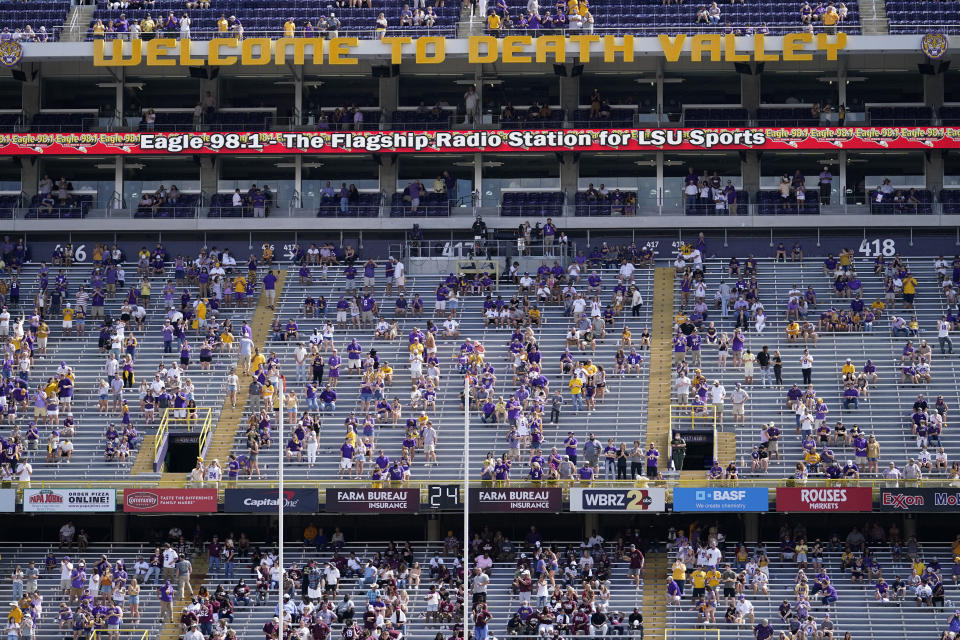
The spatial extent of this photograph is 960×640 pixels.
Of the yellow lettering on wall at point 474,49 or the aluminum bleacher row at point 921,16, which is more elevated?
the aluminum bleacher row at point 921,16

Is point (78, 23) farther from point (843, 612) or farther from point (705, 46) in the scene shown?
point (843, 612)

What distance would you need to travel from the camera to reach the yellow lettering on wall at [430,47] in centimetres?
5947

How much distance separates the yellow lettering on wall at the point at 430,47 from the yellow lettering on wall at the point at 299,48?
3.06 m

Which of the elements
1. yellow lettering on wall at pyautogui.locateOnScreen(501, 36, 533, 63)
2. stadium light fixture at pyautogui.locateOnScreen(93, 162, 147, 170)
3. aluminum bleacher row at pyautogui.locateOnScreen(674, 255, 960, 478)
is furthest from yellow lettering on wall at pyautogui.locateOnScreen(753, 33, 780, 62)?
stadium light fixture at pyautogui.locateOnScreen(93, 162, 147, 170)

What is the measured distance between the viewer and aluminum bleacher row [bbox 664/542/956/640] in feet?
147

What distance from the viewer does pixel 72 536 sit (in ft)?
163

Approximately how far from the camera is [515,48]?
59.5 meters

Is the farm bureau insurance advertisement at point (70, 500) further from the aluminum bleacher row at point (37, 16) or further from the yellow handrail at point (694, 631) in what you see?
the aluminum bleacher row at point (37, 16)

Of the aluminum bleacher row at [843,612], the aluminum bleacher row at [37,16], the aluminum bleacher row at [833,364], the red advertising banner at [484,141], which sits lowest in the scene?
the aluminum bleacher row at [843,612]

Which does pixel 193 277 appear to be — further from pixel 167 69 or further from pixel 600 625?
pixel 600 625

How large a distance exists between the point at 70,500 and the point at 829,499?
18.9 meters

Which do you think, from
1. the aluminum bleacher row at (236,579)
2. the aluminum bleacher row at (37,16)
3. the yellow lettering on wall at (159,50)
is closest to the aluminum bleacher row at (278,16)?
the aluminum bleacher row at (37,16)

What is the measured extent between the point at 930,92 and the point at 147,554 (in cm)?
2869

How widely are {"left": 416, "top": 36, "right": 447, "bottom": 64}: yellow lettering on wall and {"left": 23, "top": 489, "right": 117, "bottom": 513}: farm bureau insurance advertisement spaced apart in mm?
18222
